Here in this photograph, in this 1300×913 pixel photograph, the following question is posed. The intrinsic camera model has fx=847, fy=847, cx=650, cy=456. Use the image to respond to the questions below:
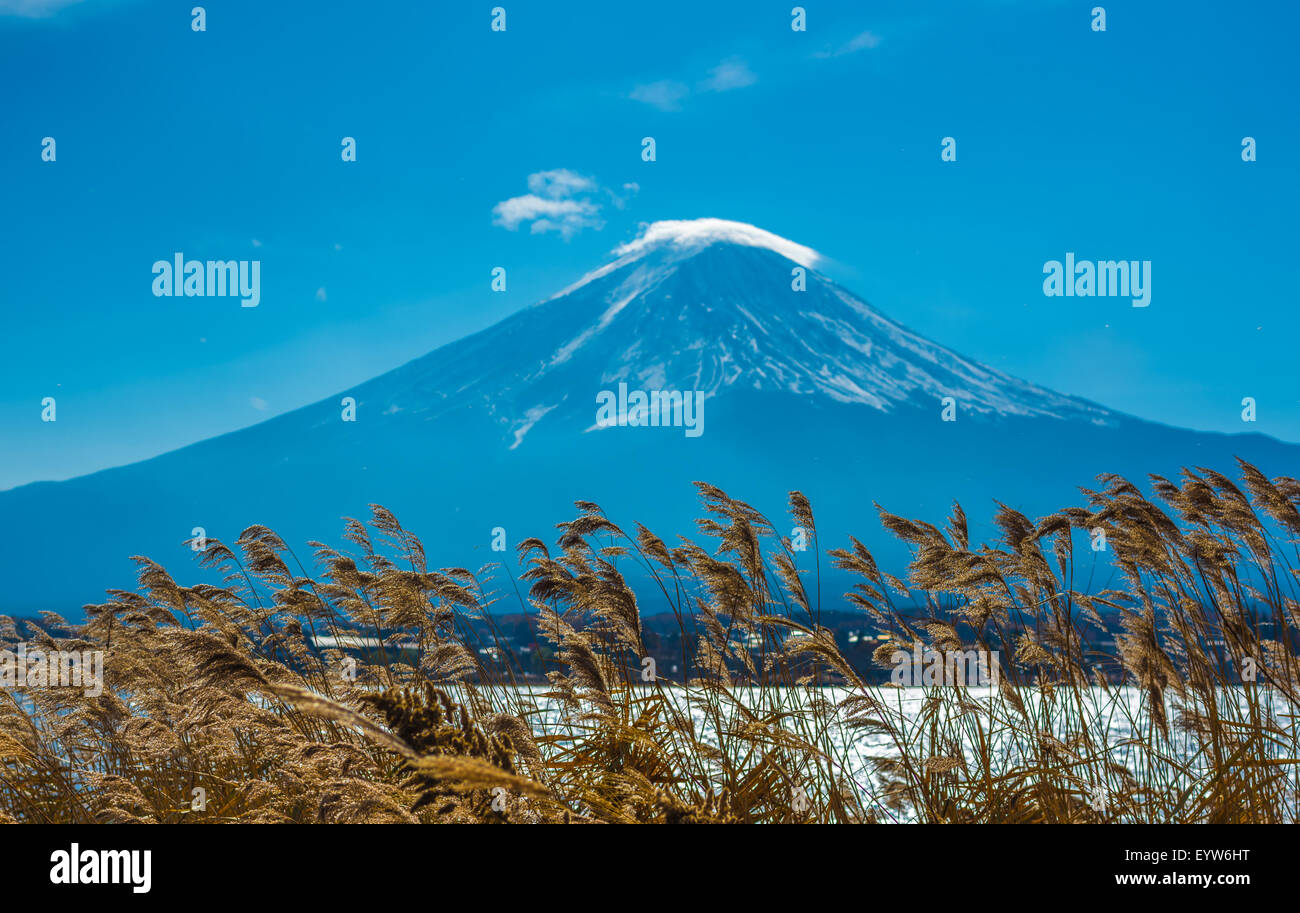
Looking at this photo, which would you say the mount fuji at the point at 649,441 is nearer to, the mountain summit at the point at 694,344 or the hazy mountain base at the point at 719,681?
the mountain summit at the point at 694,344

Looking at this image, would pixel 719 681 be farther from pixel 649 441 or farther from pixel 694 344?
pixel 649 441

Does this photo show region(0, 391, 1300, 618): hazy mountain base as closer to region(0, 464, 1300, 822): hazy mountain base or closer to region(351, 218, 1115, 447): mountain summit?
region(351, 218, 1115, 447): mountain summit

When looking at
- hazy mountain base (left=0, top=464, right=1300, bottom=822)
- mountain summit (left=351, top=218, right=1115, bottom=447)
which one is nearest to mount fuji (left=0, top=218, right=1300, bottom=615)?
mountain summit (left=351, top=218, right=1115, bottom=447)

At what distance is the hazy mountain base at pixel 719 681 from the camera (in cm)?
323

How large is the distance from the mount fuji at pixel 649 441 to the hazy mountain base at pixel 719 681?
88.9 m

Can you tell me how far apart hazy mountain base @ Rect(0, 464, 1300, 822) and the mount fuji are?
88.9m

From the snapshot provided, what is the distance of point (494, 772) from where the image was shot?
1.55 m

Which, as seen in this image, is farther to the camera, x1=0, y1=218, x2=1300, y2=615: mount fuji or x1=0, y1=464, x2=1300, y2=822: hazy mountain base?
x1=0, y1=218, x2=1300, y2=615: mount fuji

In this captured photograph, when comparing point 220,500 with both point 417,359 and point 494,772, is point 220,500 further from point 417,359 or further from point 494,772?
point 494,772

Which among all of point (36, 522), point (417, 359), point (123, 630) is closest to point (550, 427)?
point (417, 359)

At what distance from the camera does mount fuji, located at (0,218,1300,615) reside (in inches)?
4299

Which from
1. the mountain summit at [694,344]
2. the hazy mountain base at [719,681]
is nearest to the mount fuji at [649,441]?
the mountain summit at [694,344]

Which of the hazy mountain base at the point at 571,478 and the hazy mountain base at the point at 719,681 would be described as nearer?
the hazy mountain base at the point at 719,681

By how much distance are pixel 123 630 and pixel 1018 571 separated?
17.3 ft
